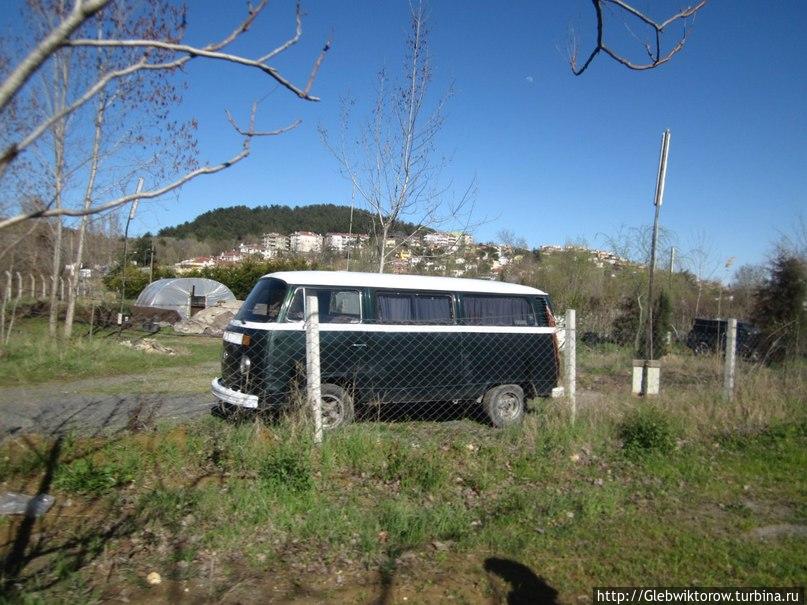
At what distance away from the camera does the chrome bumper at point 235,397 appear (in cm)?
638

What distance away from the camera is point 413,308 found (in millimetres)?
7789

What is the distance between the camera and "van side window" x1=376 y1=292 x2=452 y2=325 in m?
7.61

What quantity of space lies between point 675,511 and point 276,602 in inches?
126

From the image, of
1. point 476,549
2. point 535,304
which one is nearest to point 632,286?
point 535,304

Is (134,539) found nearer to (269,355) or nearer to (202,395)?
(269,355)

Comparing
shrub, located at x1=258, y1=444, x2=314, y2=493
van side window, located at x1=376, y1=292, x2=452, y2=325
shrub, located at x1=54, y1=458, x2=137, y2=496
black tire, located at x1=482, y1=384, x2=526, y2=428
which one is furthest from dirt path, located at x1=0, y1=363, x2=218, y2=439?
black tire, located at x1=482, y1=384, x2=526, y2=428

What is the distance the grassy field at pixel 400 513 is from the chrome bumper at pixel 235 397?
2.01 feet

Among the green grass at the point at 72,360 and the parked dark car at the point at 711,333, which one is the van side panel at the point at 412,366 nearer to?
the green grass at the point at 72,360

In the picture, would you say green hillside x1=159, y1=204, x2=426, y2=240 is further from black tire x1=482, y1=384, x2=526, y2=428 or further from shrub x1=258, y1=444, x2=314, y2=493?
shrub x1=258, y1=444, x2=314, y2=493

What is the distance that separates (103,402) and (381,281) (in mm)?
4635

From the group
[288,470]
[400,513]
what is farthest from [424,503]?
[288,470]

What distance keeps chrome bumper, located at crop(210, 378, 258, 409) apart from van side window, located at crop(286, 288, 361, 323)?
3.56 feet

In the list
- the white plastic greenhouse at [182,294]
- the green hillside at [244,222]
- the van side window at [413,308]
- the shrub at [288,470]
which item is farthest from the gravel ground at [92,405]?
the green hillside at [244,222]

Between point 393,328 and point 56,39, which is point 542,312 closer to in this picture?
point 393,328
